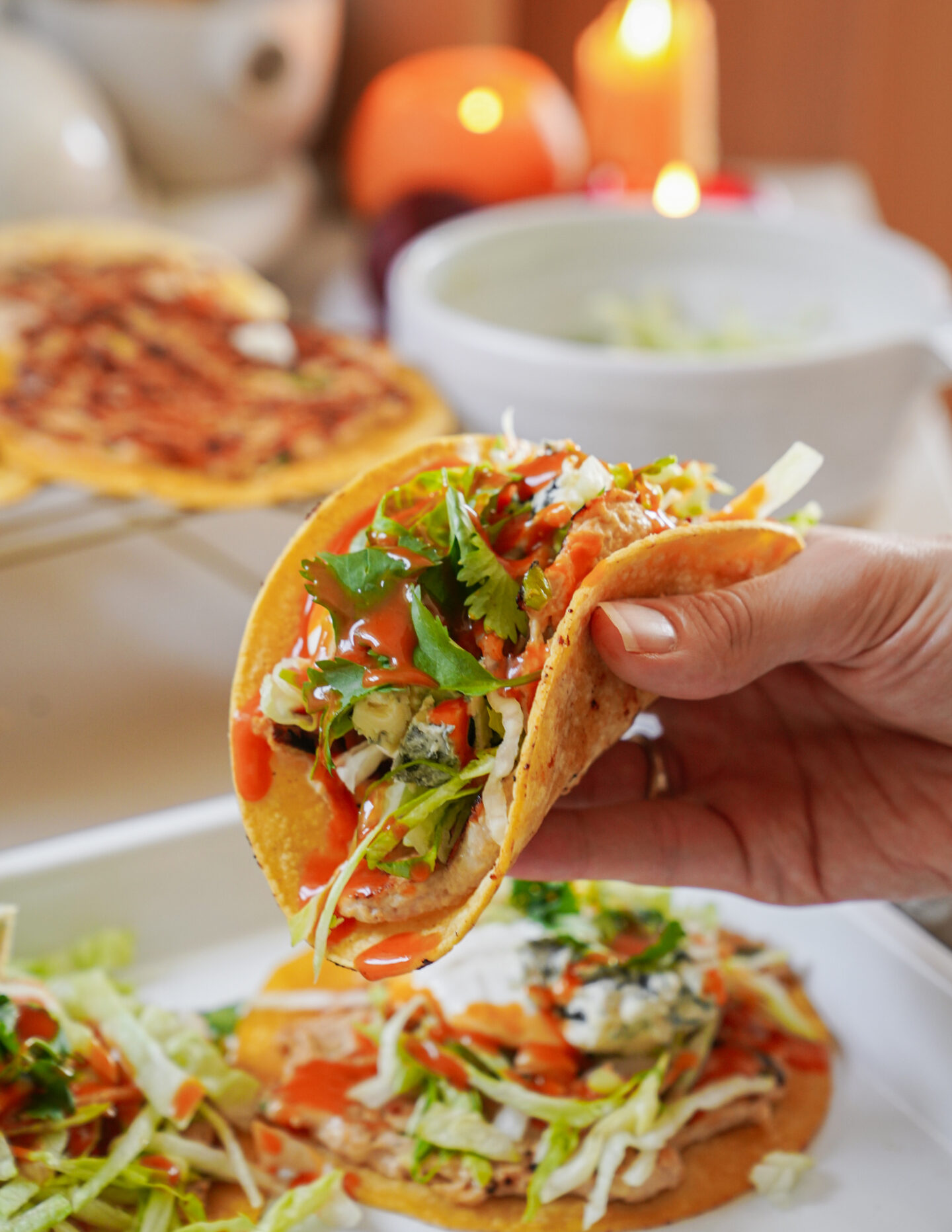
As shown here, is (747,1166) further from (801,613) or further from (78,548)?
(78,548)

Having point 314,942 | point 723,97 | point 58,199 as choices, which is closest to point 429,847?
point 314,942

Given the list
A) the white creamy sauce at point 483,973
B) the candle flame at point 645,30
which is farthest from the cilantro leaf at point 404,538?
the candle flame at point 645,30

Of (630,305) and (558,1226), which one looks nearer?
(558,1226)

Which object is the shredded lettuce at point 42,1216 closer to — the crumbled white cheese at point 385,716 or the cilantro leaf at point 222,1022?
the cilantro leaf at point 222,1022

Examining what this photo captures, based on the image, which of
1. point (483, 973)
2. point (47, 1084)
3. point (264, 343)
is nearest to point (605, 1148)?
point (483, 973)

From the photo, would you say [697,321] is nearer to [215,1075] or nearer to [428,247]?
[428,247]
